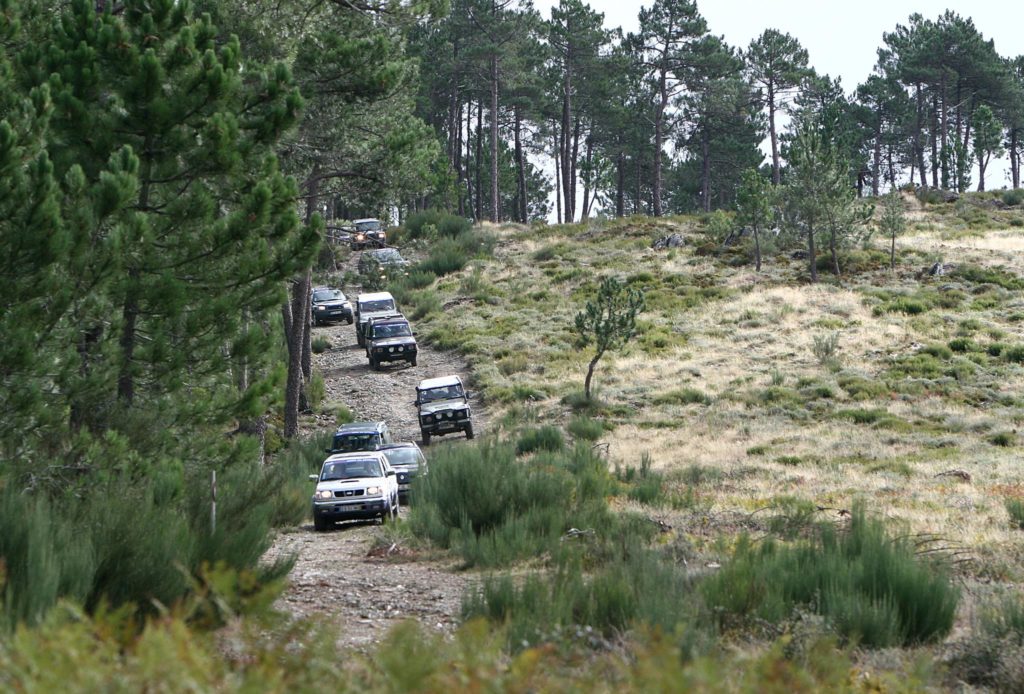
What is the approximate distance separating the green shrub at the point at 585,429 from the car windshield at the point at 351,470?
10.4 meters

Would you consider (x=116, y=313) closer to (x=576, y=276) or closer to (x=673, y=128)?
(x=576, y=276)

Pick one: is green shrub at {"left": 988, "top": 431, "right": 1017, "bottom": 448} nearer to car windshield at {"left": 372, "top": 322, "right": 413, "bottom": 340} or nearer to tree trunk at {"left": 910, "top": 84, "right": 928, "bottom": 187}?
car windshield at {"left": 372, "top": 322, "right": 413, "bottom": 340}

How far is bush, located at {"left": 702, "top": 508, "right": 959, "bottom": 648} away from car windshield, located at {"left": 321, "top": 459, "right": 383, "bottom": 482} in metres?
10.4

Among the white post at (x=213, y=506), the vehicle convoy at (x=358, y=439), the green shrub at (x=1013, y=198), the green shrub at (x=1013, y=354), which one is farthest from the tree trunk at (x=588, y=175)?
the white post at (x=213, y=506)

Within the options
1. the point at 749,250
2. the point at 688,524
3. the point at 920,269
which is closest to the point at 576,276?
the point at 749,250

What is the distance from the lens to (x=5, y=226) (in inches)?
406

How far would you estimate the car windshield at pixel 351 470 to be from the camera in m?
19.0

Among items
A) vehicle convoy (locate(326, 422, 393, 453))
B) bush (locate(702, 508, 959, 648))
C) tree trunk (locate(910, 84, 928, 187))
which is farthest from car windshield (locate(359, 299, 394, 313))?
tree trunk (locate(910, 84, 928, 187))

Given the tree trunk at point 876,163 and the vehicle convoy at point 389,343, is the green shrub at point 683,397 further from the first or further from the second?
the tree trunk at point 876,163

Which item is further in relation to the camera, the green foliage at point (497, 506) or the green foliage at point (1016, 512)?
the green foliage at point (1016, 512)

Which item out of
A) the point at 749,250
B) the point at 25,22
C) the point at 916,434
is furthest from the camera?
the point at 749,250

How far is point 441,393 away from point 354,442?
250 inches

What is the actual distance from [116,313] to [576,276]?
1602 inches

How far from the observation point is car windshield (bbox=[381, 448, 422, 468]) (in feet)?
73.1
